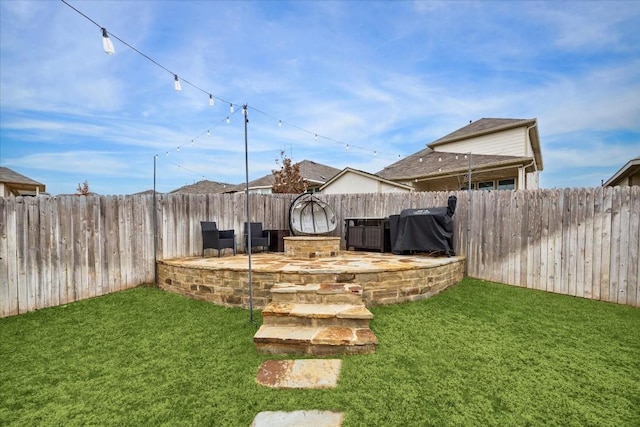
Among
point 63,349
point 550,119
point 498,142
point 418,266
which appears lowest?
point 63,349

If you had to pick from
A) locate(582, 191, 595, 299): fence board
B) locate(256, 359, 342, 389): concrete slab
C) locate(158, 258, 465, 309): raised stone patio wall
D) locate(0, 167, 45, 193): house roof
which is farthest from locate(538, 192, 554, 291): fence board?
locate(0, 167, 45, 193): house roof

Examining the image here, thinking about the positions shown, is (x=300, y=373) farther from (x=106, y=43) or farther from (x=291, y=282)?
(x=106, y=43)

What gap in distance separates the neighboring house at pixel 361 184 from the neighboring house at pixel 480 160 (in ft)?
1.73

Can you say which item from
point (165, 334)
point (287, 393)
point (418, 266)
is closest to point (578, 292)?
point (418, 266)

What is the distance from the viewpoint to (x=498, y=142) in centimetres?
1376

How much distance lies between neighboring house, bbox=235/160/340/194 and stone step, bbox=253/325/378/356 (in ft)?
61.2

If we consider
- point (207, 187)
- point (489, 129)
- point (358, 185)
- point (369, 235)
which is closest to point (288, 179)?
point (207, 187)

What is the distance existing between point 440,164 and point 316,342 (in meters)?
12.9

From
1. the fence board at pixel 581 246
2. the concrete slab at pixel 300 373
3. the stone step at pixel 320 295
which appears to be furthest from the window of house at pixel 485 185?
the concrete slab at pixel 300 373

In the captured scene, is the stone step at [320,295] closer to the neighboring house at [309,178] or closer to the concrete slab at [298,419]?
the concrete slab at [298,419]

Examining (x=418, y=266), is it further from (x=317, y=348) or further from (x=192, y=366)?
(x=192, y=366)

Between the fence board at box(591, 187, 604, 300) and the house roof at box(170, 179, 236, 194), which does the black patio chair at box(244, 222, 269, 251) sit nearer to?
the fence board at box(591, 187, 604, 300)

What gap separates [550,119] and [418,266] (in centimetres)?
1457

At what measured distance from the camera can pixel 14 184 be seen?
14.7 m
